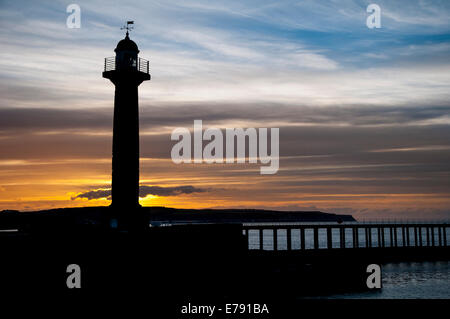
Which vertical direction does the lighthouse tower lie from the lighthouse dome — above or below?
below

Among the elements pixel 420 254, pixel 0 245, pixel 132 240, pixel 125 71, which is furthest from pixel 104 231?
pixel 420 254

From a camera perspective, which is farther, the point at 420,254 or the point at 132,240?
the point at 420,254

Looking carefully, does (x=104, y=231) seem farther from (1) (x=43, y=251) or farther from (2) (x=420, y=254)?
(2) (x=420, y=254)

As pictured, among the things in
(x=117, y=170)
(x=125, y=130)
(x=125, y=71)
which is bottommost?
(x=117, y=170)

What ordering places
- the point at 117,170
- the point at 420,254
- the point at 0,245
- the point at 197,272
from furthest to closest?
the point at 420,254
the point at 117,170
the point at 197,272
the point at 0,245

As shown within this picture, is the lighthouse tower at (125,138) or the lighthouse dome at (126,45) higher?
the lighthouse dome at (126,45)

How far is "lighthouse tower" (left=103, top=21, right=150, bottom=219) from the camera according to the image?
32625 mm

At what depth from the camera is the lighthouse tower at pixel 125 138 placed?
107ft

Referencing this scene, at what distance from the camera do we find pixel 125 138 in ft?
108

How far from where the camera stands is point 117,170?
32.7 meters

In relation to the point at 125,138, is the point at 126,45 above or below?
above

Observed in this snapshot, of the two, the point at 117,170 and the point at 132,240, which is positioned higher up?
the point at 117,170
